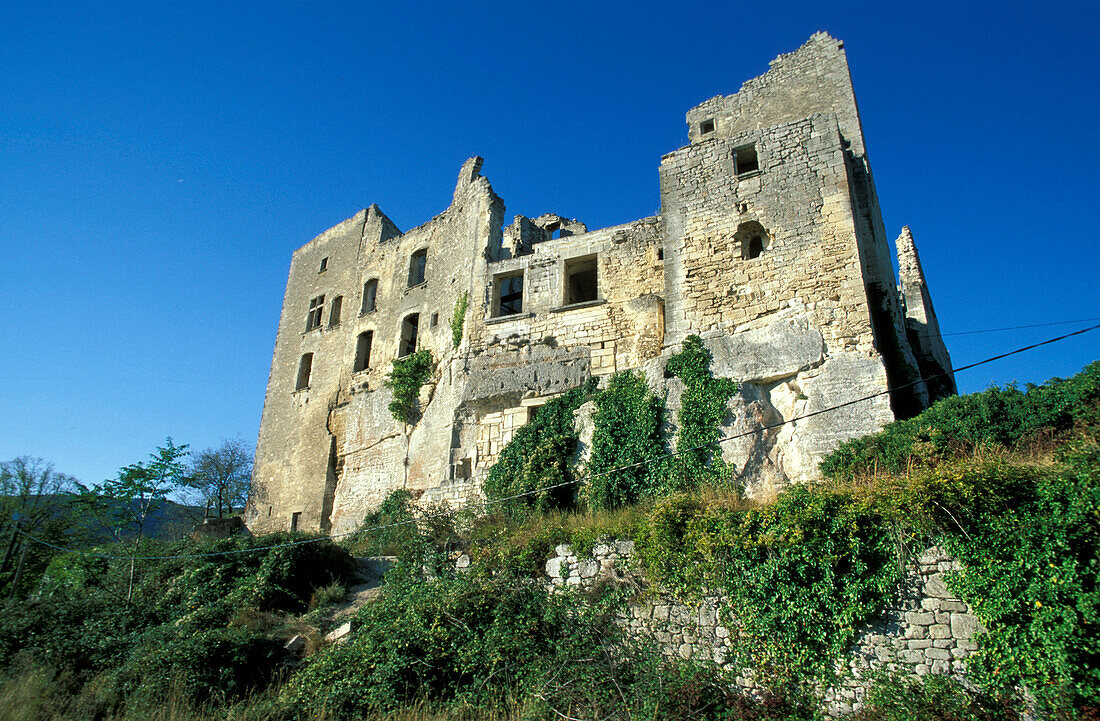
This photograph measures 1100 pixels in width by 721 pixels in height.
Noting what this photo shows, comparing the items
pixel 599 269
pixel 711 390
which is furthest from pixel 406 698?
pixel 599 269

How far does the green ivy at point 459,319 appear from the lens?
16.7m

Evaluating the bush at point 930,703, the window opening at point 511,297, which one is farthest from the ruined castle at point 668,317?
the bush at point 930,703

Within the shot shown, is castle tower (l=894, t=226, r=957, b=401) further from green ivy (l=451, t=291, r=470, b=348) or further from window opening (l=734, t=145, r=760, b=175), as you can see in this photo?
green ivy (l=451, t=291, r=470, b=348)

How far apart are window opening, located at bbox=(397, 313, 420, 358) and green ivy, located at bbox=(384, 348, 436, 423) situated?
1531mm

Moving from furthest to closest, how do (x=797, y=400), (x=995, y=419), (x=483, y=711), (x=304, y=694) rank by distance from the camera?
(x=797, y=400), (x=995, y=419), (x=304, y=694), (x=483, y=711)

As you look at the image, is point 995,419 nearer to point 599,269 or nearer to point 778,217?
point 778,217

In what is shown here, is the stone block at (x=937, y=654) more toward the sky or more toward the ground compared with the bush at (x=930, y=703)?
more toward the sky

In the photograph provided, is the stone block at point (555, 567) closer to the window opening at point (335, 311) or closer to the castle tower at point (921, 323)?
the castle tower at point (921, 323)

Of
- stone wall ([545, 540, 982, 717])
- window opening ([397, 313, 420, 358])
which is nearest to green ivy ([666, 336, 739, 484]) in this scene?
stone wall ([545, 540, 982, 717])

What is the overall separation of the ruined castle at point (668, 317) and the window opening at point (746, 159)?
5cm

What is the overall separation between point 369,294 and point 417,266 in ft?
7.90

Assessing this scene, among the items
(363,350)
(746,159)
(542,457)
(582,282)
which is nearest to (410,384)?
(363,350)

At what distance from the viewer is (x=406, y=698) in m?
7.89

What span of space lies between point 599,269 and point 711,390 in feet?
16.7
